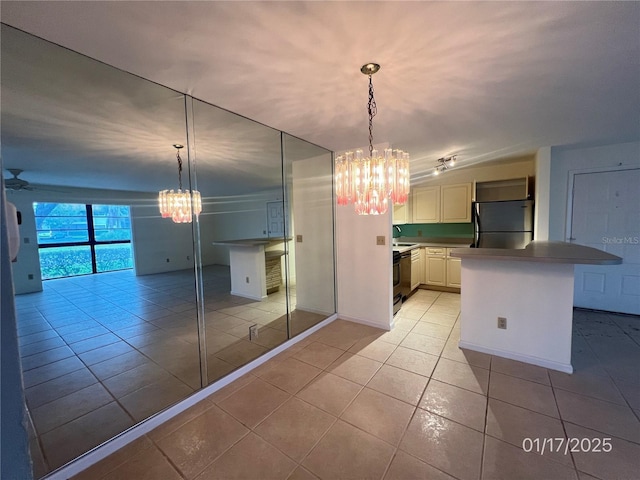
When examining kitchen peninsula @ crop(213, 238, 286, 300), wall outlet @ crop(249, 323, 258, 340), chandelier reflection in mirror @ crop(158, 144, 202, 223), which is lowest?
wall outlet @ crop(249, 323, 258, 340)

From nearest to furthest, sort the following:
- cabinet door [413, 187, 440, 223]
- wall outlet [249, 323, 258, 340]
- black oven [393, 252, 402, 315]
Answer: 1. wall outlet [249, 323, 258, 340]
2. black oven [393, 252, 402, 315]
3. cabinet door [413, 187, 440, 223]

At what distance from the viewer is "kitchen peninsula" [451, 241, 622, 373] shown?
7.36 ft

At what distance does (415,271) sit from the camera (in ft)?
15.2

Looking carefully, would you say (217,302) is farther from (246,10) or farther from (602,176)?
(602,176)

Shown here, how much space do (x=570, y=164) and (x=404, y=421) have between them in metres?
4.24

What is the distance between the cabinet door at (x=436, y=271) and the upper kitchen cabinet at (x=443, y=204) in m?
0.75

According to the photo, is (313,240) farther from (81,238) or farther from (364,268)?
(81,238)

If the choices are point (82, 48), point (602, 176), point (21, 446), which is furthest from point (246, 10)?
point (602, 176)

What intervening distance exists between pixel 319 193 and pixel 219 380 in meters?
2.42

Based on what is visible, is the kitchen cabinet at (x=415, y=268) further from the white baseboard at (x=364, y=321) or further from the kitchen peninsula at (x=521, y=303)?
the kitchen peninsula at (x=521, y=303)

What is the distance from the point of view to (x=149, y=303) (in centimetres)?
222

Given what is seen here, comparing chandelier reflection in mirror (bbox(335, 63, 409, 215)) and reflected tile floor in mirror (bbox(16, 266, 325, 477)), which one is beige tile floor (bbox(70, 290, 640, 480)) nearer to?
reflected tile floor in mirror (bbox(16, 266, 325, 477))
